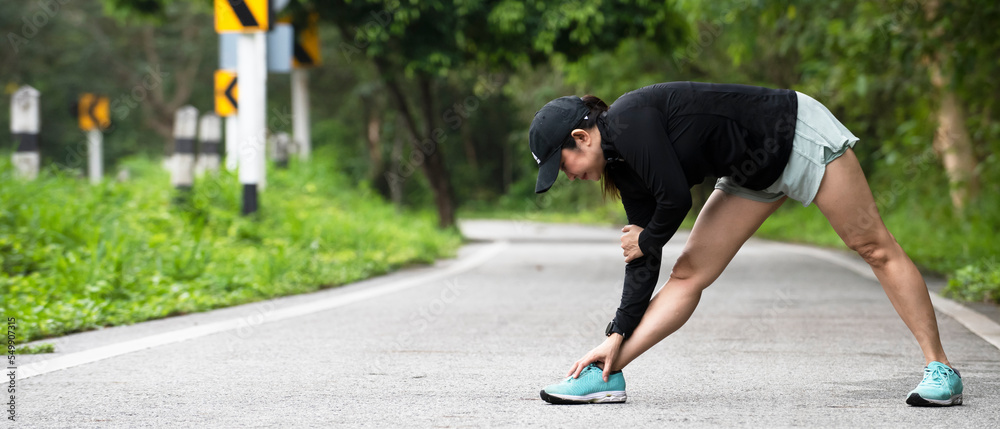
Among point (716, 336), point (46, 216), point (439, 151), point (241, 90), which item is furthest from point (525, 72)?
point (716, 336)

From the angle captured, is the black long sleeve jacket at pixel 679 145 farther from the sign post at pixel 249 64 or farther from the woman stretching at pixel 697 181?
the sign post at pixel 249 64

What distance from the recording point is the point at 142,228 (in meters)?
9.18

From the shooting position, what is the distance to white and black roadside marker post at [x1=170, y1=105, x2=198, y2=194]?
10.3 meters

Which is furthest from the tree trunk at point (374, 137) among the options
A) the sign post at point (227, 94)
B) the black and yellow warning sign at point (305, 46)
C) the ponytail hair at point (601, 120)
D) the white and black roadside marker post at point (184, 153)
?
the ponytail hair at point (601, 120)

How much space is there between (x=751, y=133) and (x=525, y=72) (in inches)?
955

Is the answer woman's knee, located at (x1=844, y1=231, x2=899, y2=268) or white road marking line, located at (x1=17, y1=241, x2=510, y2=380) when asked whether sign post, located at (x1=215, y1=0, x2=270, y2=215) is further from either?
woman's knee, located at (x1=844, y1=231, x2=899, y2=268)

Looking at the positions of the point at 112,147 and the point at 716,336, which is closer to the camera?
the point at 716,336

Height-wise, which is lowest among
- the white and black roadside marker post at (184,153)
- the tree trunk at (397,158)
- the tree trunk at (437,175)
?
the tree trunk at (397,158)

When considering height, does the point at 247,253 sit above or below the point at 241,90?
below

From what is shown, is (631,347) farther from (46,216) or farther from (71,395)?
(46,216)

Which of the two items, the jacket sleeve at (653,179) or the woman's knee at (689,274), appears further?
the woman's knee at (689,274)

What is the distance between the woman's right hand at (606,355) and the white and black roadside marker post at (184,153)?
24.1 feet

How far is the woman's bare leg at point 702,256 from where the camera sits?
379cm

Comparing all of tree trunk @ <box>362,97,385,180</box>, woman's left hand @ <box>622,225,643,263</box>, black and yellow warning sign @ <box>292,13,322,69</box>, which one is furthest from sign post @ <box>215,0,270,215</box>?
tree trunk @ <box>362,97,385,180</box>
